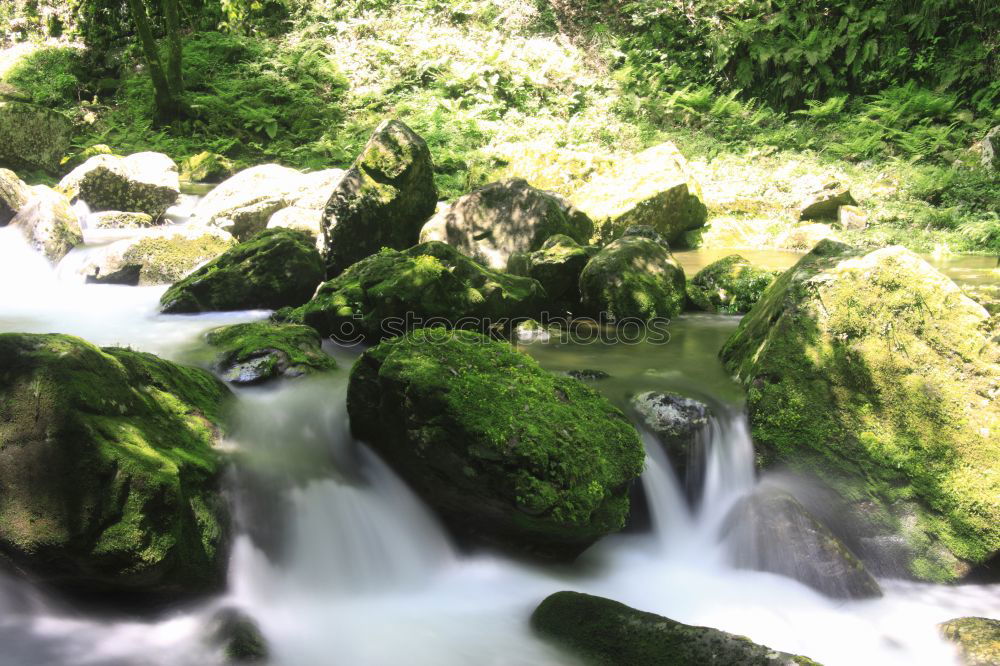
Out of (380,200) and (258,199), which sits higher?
(380,200)

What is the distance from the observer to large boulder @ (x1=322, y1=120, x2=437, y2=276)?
8695 millimetres

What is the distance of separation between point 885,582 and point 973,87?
13819 mm

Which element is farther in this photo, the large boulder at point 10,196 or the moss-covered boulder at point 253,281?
the large boulder at point 10,196

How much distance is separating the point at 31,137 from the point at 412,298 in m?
12.6

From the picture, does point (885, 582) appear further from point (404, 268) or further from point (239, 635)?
point (404, 268)

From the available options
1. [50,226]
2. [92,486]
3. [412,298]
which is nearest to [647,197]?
[412,298]

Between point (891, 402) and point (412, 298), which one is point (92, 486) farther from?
point (891, 402)

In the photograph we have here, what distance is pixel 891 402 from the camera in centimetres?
486

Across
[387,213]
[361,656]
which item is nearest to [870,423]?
[361,656]

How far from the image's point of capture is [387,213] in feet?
29.6

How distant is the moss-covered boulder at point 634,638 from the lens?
310 centimetres

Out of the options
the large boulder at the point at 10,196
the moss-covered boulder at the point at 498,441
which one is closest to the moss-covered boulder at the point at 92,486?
the moss-covered boulder at the point at 498,441

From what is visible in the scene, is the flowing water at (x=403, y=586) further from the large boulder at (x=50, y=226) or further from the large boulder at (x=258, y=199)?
the large boulder at (x=50, y=226)

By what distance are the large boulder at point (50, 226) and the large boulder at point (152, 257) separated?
0.52 m
